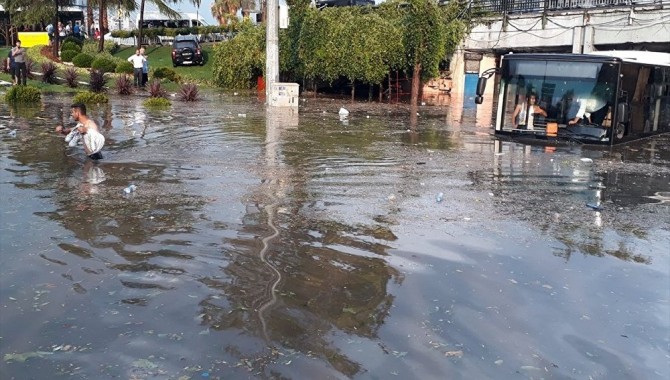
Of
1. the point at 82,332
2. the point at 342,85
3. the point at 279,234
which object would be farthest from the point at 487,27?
the point at 82,332

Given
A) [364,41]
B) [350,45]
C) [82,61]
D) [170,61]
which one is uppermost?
[364,41]

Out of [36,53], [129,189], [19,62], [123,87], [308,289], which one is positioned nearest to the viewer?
[308,289]

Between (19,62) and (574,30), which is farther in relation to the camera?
(574,30)

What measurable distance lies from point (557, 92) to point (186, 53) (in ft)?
106

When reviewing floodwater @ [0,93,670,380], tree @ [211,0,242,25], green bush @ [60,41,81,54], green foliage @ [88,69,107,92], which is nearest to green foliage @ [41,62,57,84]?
green foliage @ [88,69,107,92]

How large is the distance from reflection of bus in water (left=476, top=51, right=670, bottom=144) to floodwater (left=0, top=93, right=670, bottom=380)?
9.85 ft

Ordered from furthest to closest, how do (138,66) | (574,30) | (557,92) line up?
1. (138,66)
2. (574,30)
3. (557,92)

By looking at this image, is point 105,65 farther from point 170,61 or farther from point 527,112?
point 527,112

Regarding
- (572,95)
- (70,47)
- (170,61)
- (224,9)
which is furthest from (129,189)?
(224,9)

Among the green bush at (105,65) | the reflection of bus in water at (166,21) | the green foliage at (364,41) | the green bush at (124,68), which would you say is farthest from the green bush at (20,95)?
the reflection of bus in water at (166,21)

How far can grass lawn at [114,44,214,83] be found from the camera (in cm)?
4159

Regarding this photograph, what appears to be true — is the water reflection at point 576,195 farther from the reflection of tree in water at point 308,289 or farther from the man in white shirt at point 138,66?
the man in white shirt at point 138,66

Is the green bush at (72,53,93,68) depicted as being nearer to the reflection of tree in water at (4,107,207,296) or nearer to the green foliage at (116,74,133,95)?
the green foliage at (116,74,133,95)

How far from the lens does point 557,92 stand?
55.0ft
